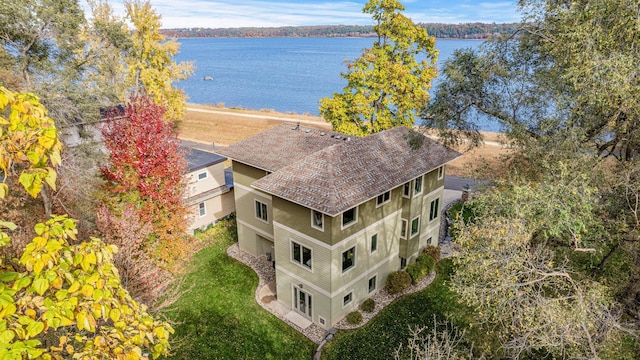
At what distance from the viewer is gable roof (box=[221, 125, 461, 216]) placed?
18750mm

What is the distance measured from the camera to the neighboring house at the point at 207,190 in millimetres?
29188

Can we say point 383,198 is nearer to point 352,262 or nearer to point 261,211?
point 352,262

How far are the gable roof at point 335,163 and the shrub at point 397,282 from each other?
6207 millimetres

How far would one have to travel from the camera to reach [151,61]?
4306 cm

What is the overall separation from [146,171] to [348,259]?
1154 cm

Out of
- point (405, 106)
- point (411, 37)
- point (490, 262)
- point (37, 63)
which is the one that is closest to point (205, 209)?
point (37, 63)

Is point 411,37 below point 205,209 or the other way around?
the other way around

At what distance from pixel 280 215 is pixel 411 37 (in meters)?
20.1

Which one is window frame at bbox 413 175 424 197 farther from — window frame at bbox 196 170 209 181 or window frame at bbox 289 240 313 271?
window frame at bbox 196 170 209 181

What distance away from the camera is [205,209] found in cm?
3064

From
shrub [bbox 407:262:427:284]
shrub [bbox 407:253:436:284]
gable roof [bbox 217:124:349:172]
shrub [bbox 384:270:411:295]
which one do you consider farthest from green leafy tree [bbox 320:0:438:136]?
shrub [bbox 384:270:411:295]

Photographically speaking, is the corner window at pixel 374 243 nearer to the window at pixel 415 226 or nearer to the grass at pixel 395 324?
the window at pixel 415 226

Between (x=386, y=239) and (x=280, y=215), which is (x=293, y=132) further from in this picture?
(x=386, y=239)

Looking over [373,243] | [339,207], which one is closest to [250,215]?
[373,243]
